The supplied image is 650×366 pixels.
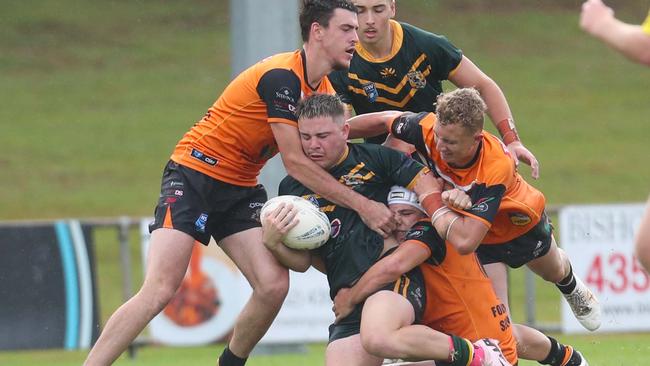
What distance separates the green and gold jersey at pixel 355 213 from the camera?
6.70 meters

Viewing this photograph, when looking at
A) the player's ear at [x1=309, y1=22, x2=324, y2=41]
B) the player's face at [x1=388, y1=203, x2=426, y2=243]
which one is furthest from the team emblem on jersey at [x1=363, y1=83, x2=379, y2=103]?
the player's face at [x1=388, y1=203, x2=426, y2=243]

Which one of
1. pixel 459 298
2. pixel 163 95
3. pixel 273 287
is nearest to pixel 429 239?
pixel 459 298

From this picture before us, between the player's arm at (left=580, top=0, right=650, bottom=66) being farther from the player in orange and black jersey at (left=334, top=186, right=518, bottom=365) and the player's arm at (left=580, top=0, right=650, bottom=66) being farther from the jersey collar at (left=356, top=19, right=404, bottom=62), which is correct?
the jersey collar at (left=356, top=19, right=404, bottom=62)

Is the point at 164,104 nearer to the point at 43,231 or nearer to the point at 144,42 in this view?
the point at 144,42

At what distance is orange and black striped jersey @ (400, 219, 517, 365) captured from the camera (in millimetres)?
6652

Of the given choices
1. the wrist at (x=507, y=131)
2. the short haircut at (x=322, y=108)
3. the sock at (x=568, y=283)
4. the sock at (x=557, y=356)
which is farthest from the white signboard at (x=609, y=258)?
the short haircut at (x=322, y=108)

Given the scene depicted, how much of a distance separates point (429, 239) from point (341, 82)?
1.46 metres

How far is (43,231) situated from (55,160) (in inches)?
518

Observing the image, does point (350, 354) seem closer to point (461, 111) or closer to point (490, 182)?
point (490, 182)

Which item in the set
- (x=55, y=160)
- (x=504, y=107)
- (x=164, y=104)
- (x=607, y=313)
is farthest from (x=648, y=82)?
(x=504, y=107)

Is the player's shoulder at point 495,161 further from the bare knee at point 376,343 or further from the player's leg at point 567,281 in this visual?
the bare knee at point 376,343

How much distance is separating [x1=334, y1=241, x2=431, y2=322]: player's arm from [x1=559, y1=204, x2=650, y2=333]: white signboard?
18.9 ft

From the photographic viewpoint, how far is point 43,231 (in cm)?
1162

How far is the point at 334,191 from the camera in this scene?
6625 millimetres
